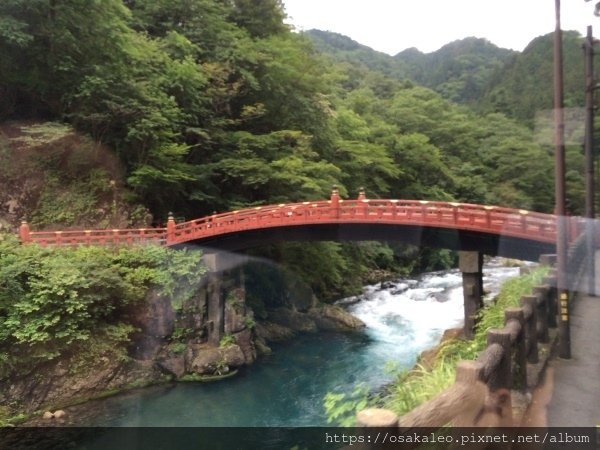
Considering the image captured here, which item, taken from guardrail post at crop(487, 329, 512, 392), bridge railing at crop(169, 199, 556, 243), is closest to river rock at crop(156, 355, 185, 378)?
bridge railing at crop(169, 199, 556, 243)

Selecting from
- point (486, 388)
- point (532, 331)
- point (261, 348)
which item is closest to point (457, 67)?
point (261, 348)

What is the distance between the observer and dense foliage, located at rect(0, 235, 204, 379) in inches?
475

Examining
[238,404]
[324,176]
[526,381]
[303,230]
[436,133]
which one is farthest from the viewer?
[436,133]

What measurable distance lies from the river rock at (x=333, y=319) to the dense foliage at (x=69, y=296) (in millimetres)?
7279

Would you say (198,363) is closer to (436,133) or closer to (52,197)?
(52,197)

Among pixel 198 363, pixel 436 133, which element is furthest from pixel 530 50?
pixel 436 133

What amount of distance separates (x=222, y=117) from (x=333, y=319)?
10323 mm

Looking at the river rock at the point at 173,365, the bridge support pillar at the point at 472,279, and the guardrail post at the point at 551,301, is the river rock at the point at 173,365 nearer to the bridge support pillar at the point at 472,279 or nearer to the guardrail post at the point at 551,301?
the bridge support pillar at the point at 472,279

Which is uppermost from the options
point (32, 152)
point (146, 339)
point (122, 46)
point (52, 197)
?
point (122, 46)

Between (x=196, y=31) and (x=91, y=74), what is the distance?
6587 mm

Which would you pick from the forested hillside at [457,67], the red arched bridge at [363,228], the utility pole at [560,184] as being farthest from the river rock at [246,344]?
the forested hillside at [457,67]

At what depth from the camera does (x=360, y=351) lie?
16969 mm

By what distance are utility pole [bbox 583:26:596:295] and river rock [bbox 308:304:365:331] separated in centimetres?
1035

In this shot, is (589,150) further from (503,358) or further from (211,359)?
(211,359)
